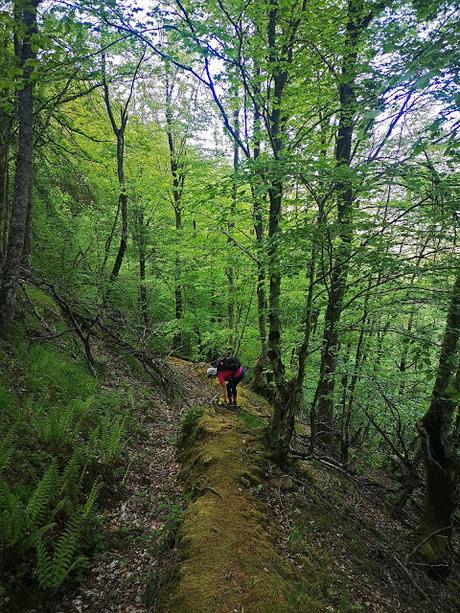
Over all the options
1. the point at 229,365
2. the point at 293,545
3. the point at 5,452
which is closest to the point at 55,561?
the point at 5,452

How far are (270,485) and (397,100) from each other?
559 cm

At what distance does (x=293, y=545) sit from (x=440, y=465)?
2.91m

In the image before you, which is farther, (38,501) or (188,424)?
(188,424)

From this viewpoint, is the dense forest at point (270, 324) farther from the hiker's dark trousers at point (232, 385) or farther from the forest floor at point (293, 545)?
the hiker's dark trousers at point (232, 385)

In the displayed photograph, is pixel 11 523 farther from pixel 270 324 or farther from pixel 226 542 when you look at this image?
pixel 270 324

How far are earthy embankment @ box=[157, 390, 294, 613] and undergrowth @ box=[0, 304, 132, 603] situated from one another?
1.05m

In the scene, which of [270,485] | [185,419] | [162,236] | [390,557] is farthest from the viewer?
[162,236]

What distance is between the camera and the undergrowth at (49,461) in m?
3.03

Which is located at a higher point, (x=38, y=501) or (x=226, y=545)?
(x=38, y=501)

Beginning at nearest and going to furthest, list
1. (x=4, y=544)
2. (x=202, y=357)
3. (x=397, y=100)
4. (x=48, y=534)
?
(x=4, y=544)
(x=48, y=534)
(x=397, y=100)
(x=202, y=357)

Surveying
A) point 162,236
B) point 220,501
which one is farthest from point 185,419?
point 162,236

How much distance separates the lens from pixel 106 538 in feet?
12.7

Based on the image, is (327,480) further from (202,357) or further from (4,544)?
(202,357)

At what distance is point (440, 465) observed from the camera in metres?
5.47
